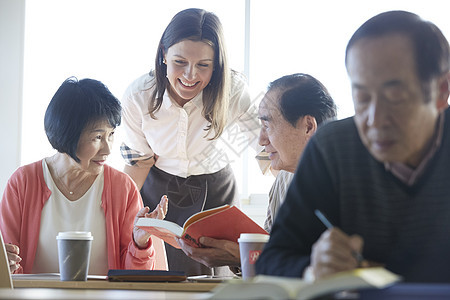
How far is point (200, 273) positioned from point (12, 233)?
84 centimetres

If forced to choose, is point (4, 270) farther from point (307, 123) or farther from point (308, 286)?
point (307, 123)

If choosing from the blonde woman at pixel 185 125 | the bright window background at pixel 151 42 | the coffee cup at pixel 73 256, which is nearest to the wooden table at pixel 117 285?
the coffee cup at pixel 73 256

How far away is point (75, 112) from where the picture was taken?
2158 millimetres

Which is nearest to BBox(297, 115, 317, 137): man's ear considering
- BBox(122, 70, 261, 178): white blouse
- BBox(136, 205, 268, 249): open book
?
BBox(136, 205, 268, 249): open book

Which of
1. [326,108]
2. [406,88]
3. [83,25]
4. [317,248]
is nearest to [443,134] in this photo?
[406,88]

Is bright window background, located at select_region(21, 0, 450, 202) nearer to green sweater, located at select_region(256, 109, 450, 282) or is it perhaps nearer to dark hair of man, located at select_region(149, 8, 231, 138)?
dark hair of man, located at select_region(149, 8, 231, 138)

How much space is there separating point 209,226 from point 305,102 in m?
0.59

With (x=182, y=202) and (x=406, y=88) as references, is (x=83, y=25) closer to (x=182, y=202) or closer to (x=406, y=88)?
(x=182, y=202)

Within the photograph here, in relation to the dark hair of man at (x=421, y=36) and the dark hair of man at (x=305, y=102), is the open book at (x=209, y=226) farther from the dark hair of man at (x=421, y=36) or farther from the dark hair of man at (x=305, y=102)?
the dark hair of man at (x=421, y=36)

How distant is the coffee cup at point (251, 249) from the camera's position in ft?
5.11

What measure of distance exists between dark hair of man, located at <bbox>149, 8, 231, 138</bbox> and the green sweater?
1409 millimetres

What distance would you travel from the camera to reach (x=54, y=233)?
6.86 feet

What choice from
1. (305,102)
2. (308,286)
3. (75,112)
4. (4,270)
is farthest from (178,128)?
(308,286)

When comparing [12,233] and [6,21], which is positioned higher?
[6,21]
